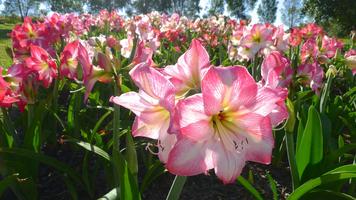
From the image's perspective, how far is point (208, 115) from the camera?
0.87 m

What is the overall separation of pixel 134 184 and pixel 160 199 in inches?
37.1

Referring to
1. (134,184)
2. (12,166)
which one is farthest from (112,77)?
(12,166)

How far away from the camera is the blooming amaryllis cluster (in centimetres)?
84

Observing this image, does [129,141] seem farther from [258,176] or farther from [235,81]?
[258,176]

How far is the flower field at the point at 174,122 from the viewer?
87 centimetres

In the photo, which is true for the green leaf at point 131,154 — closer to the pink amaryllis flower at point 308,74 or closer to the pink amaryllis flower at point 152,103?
the pink amaryllis flower at point 152,103

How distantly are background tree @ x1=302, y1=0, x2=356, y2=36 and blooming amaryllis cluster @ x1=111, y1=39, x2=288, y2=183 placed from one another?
22199mm

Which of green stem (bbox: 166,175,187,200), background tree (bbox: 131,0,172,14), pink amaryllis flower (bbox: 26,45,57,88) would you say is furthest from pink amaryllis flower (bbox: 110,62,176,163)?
background tree (bbox: 131,0,172,14)

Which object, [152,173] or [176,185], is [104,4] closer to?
[152,173]

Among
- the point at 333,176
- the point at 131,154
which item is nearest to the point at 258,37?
the point at 333,176

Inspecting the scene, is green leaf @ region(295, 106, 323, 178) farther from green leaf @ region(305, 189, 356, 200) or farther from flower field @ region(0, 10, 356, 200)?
green leaf @ region(305, 189, 356, 200)

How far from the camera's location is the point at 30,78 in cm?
191

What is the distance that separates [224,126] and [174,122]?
0.17m

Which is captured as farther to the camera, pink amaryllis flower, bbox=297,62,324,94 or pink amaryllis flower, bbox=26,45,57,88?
pink amaryllis flower, bbox=297,62,324,94
